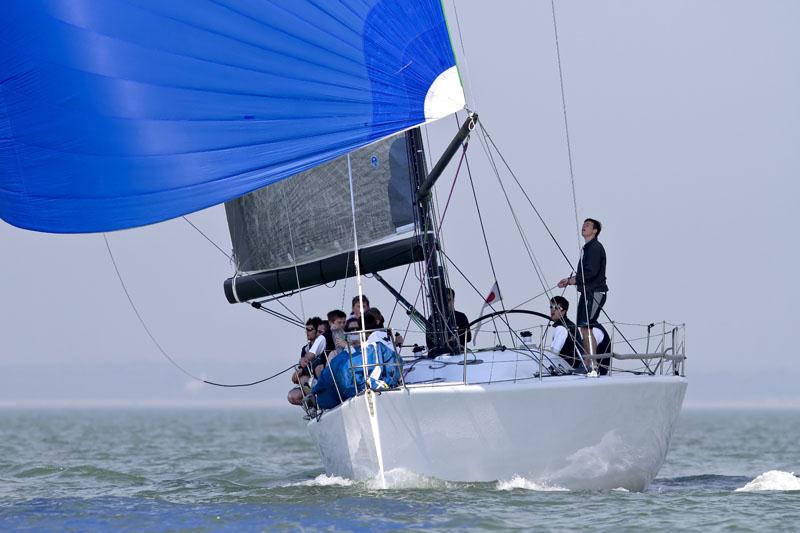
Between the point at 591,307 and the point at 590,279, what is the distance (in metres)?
0.27

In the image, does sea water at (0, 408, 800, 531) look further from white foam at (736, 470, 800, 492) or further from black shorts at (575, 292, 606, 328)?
black shorts at (575, 292, 606, 328)

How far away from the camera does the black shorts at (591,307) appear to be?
39.4ft

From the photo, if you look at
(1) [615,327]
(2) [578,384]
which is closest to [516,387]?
(2) [578,384]

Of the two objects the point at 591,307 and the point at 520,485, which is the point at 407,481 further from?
the point at 591,307

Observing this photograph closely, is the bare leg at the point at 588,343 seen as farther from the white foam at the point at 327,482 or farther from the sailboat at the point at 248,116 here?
the white foam at the point at 327,482

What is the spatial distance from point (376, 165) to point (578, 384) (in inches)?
161

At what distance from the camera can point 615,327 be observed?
37.2 feet

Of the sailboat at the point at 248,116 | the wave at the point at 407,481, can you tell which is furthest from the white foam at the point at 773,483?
the wave at the point at 407,481

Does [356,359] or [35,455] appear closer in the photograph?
[356,359]

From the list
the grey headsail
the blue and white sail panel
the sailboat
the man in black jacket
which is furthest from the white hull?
the grey headsail

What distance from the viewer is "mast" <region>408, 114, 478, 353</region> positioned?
12469 mm

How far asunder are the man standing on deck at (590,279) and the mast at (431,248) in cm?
121

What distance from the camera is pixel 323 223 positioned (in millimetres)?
14211

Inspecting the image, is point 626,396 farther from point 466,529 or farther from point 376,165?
point 376,165
